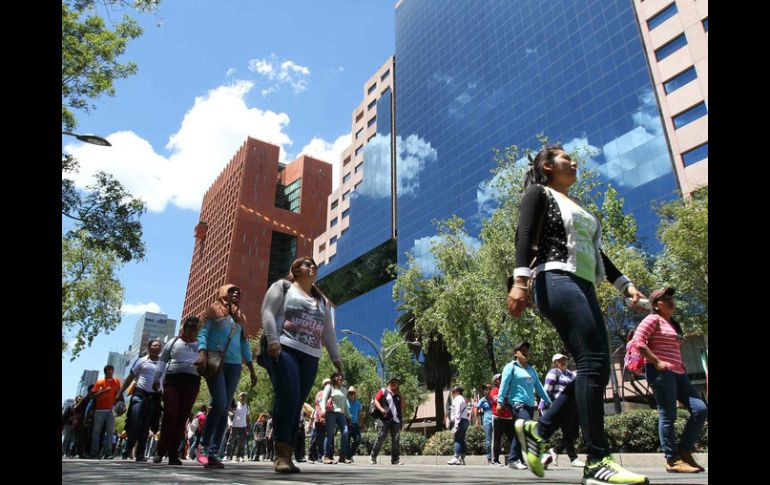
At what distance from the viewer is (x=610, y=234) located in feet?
58.9

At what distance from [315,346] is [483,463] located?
29.4 feet

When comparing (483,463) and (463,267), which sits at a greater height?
(463,267)

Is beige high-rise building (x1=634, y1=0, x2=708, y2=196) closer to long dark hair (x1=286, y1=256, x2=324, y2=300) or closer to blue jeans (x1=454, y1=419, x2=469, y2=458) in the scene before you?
blue jeans (x1=454, y1=419, x2=469, y2=458)

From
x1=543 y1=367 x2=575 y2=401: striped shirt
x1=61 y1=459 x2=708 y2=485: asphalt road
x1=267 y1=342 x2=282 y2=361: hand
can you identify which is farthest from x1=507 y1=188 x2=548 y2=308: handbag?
x1=543 y1=367 x2=575 y2=401: striped shirt

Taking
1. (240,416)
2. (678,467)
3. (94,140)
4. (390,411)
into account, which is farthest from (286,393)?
(94,140)

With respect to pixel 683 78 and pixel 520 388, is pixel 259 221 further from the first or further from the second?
pixel 520 388

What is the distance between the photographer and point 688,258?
19.4 metres

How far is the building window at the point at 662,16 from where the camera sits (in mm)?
35812

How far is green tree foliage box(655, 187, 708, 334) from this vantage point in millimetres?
18734
